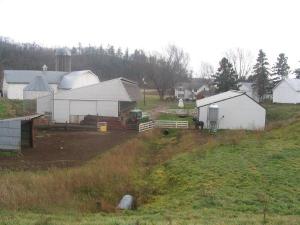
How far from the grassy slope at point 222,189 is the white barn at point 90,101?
17.8m

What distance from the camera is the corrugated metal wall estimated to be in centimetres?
2278

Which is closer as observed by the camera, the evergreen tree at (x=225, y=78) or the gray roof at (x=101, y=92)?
the gray roof at (x=101, y=92)

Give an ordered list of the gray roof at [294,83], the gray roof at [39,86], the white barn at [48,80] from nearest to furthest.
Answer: the gray roof at [39,86]
the gray roof at [294,83]
the white barn at [48,80]

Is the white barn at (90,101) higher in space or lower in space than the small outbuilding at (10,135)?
higher

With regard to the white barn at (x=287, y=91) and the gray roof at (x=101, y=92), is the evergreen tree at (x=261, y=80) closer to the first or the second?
the white barn at (x=287, y=91)

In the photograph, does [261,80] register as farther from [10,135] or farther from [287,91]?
[10,135]

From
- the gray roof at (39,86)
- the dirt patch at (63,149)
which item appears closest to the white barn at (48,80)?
the gray roof at (39,86)

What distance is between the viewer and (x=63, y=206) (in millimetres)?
12398

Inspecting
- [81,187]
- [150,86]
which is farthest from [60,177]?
[150,86]

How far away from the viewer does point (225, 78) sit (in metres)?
66.1

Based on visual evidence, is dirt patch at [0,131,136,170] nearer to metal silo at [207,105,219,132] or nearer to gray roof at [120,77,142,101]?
metal silo at [207,105,219,132]

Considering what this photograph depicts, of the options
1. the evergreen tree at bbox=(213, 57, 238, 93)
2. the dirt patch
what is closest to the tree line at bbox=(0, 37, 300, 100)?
the evergreen tree at bbox=(213, 57, 238, 93)

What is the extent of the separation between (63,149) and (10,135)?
114 inches

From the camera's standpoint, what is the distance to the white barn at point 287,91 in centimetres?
5896
